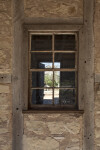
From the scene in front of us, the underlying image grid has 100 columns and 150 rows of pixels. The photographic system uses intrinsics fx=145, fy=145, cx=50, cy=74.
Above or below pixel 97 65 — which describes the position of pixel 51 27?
above

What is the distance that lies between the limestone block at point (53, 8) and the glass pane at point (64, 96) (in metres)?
1.27

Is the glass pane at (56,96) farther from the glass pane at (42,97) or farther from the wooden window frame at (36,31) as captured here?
the wooden window frame at (36,31)

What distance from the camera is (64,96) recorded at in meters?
2.55

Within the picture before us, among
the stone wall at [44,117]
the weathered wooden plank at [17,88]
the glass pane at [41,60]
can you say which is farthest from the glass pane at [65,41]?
the weathered wooden plank at [17,88]

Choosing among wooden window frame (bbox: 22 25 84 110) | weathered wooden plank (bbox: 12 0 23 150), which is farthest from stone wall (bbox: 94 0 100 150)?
weathered wooden plank (bbox: 12 0 23 150)

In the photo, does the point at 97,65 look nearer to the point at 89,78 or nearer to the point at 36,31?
the point at 89,78

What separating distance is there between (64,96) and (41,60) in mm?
750

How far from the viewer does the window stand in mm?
2521

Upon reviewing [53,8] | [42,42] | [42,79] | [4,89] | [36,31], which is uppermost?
[53,8]

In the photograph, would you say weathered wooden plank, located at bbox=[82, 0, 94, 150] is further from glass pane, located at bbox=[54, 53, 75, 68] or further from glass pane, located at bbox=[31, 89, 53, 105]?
glass pane, located at bbox=[31, 89, 53, 105]

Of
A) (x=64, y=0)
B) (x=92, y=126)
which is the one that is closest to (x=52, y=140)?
(x=92, y=126)

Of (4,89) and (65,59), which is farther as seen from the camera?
(65,59)

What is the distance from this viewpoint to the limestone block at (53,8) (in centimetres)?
240

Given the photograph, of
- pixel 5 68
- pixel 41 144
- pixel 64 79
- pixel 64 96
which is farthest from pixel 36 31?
pixel 41 144
